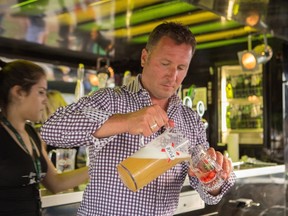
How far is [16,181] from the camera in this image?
163 centimetres

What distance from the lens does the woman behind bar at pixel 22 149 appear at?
1.62m

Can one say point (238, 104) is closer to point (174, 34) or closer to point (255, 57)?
point (255, 57)

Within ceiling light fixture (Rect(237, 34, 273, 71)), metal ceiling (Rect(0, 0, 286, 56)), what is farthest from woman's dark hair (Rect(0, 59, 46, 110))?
ceiling light fixture (Rect(237, 34, 273, 71))

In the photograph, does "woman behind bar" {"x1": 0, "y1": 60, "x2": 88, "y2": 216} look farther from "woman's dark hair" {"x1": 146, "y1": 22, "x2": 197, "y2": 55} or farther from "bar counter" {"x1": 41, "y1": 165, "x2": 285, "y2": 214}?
"woman's dark hair" {"x1": 146, "y1": 22, "x2": 197, "y2": 55}

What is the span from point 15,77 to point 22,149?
334mm

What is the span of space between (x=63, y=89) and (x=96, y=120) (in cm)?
325

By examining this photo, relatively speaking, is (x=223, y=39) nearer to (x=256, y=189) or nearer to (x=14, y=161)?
(x=256, y=189)

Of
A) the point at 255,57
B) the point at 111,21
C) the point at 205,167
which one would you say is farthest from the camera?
the point at 111,21

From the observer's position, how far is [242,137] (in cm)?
466

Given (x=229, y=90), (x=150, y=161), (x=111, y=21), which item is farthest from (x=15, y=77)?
(x=229, y=90)

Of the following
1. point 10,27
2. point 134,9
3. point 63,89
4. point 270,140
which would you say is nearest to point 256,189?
point 270,140

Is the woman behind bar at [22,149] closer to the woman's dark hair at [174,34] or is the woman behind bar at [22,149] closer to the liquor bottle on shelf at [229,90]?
the woman's dark hair at [174,34]

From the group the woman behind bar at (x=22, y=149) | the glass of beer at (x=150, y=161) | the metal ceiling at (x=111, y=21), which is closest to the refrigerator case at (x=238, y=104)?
the metal ceiling at (x=111, y=21)

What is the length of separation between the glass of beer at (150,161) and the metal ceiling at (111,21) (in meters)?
1.94
